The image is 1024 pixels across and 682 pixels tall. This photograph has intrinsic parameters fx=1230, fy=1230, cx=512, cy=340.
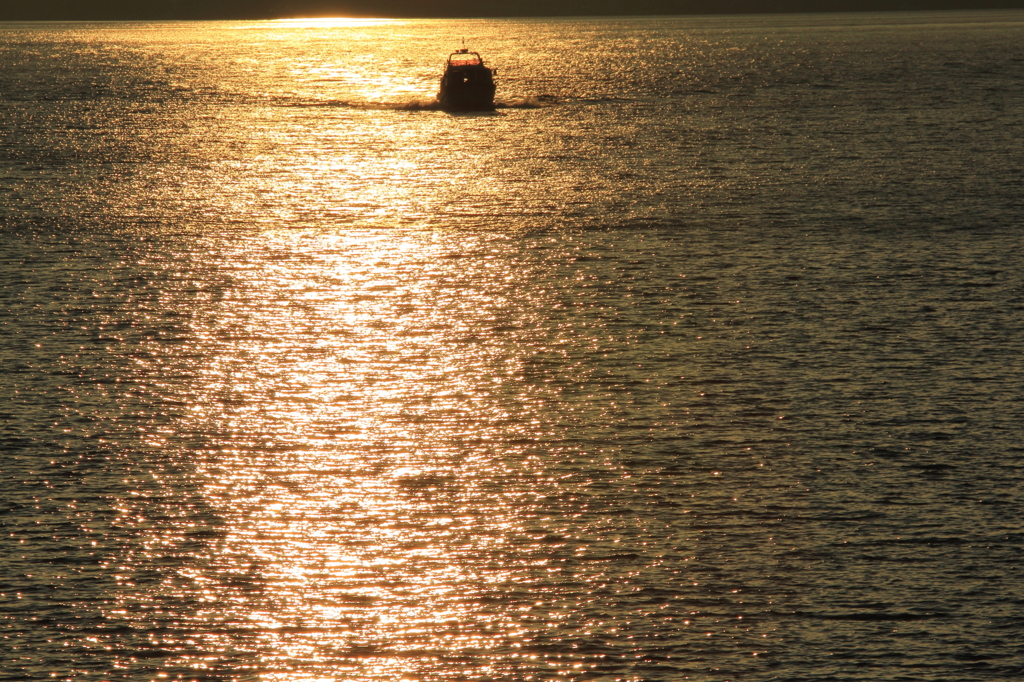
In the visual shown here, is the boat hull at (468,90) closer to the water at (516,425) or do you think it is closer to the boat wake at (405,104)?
the boat wake at (405,104)

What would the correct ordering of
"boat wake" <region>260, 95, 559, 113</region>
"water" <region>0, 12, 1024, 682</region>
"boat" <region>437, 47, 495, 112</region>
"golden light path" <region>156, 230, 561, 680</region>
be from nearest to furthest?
"water" <region>0, 12, 1024, 682</region> < "golden light path" <region>156, 230, 561, 680</region> < "boat" <region>437, 47, 495, 112</region> < "boat wake" <region>260, 95, 559, 113</region>

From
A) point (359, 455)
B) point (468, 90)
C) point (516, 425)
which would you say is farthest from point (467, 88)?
point (359, 455)

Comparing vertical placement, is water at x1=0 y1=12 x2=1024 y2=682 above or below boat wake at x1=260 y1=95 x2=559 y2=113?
above

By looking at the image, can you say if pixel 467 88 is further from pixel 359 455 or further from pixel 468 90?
pixel 359 455

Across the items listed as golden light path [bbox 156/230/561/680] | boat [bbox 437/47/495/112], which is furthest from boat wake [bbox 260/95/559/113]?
golden light path [bbox 156/230/561/680]

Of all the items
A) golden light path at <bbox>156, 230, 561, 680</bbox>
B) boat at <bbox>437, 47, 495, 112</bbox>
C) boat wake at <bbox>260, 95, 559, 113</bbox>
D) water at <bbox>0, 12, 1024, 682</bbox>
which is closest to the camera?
water at <bbox>0, 12, 1024, 682</bbox>

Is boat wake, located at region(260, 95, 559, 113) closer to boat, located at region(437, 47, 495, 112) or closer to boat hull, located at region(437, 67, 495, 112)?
boat, located at region(437, 47, 495, 112)

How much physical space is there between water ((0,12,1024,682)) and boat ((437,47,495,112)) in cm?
3495

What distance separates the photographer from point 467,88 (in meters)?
98.2

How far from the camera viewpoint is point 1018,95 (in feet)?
327

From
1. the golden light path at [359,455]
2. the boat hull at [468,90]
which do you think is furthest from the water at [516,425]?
the boat hull at [468,90]

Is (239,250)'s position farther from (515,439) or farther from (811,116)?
(811,116)

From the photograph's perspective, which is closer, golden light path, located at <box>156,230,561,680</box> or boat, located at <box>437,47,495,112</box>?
golden light path, located at <box>156,230,561,680</box>

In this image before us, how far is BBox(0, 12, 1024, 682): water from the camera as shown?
1889 cm
